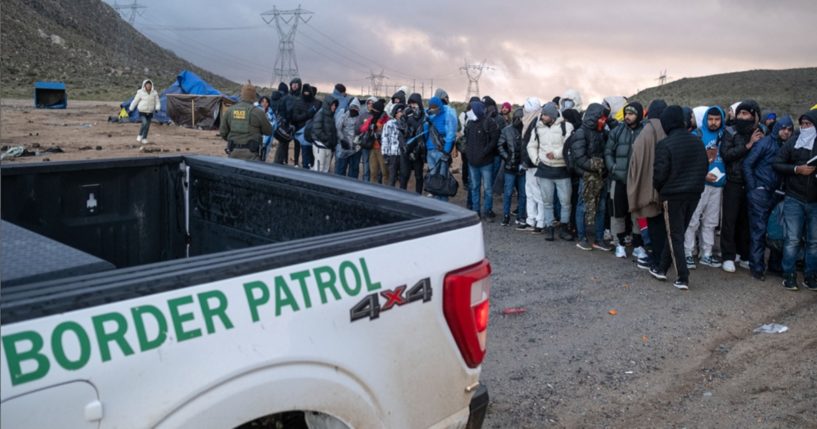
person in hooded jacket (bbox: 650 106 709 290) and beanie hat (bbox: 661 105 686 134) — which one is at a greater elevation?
beanie hat (bbox: 661 105 686 134)

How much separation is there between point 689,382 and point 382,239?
3.84 metres

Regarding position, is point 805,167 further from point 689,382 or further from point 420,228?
point 420,228

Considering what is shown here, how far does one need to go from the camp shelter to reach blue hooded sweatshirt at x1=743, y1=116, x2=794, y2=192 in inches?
826

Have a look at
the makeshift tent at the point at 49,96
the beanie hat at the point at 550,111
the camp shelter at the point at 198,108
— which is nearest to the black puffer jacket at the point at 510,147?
the beanie hat at the point at 550,111

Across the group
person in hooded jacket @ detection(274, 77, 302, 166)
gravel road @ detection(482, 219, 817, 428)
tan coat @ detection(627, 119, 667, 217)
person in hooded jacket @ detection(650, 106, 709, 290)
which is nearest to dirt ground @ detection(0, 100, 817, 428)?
gravel road @ detection(482, 219, 817, 428)

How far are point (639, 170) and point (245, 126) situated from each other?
251 inches

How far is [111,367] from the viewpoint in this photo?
1575mm

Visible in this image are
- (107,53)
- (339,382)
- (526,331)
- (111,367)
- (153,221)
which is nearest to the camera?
(111,367)

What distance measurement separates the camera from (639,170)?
7.68m

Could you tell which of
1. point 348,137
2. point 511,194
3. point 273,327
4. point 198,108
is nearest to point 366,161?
point 348,137

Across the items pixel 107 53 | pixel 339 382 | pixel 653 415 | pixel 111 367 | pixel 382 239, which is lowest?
pixel 653 415

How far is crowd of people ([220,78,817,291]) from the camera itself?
732cm

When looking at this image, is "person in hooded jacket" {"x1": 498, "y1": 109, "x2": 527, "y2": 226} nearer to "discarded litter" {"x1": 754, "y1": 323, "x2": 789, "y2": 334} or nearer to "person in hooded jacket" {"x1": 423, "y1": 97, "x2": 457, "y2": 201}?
"person in hooded jacket" {"x1": 423, "y1": 97, "x2": 457, "y2": 201}

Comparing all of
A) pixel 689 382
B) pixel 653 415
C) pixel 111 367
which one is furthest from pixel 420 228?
pixel 689 382
